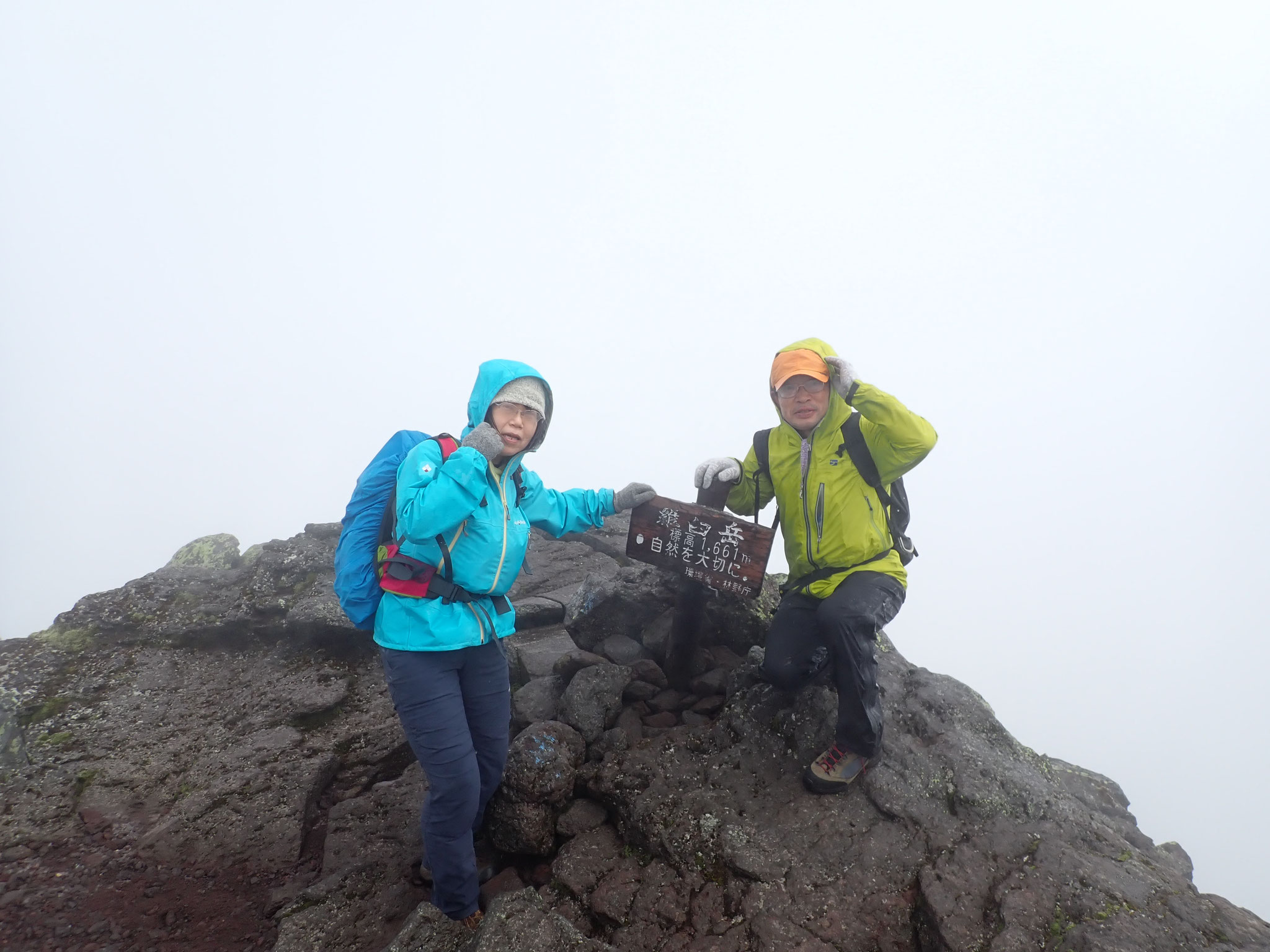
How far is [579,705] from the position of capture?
5836mm

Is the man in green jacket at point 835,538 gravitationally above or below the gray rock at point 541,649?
above

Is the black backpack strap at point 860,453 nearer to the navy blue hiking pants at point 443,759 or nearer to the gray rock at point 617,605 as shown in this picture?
the gray rock at point 617,605

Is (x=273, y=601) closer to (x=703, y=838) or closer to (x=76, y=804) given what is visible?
(x=76, y=804)

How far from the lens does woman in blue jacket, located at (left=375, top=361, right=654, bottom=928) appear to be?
3984 mm

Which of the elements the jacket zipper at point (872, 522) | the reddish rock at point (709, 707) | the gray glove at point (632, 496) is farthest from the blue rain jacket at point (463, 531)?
the jacket zipper at point (872, 522)

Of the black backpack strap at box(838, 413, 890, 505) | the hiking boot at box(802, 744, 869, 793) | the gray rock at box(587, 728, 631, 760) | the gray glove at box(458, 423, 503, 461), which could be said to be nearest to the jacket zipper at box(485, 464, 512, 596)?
the gray glove at box(458, 423, 503, 461)

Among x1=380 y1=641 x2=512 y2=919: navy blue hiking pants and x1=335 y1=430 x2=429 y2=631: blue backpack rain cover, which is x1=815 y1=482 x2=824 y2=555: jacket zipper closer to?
x1=380 y1=641 x2=512 y2=919: navy blue hiking pants

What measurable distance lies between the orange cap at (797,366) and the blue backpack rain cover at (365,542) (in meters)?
2.94

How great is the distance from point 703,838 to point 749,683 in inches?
61.2

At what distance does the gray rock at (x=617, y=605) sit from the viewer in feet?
22.4

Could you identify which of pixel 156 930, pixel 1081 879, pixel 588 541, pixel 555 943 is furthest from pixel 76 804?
pixel 1081 879

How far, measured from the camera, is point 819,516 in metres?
5.19

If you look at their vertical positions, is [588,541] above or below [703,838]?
above

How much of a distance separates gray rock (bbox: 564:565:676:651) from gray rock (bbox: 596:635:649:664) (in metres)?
0.06
